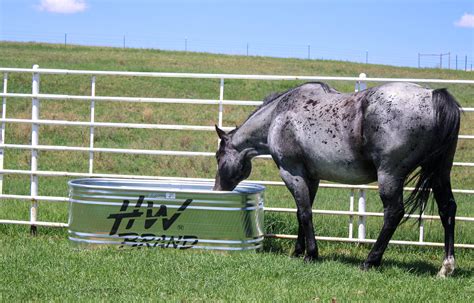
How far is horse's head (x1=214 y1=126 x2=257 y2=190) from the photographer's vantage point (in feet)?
26.6

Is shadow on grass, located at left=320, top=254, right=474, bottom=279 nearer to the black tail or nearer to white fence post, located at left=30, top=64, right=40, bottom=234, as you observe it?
the black tail

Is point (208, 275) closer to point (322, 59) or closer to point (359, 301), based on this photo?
point (359, 301)

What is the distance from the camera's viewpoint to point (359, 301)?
18.7 feet

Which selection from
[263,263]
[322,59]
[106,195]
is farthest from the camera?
[322,59]

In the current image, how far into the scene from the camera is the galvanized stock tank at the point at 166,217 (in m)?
7.63

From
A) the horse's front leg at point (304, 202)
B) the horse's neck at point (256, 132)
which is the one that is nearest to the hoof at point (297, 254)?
the horse's front leg at point (304, 202)

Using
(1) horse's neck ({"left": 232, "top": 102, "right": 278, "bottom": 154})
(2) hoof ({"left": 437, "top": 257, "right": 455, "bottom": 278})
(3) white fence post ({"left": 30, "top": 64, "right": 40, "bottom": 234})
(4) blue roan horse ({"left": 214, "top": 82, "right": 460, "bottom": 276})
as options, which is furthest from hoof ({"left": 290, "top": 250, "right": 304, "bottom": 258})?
(3) white fence post ({"left": 30, "top": 64, "right": 40, "bottom": 234})

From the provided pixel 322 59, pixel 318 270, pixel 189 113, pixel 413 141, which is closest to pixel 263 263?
pixel 318 270

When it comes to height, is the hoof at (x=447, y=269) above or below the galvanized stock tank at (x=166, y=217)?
below

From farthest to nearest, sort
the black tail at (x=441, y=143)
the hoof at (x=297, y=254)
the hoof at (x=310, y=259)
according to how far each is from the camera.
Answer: the hoof at (x=297, y=254), the hoof at (x=310, y=259), the black tail at (x=441, y=143)

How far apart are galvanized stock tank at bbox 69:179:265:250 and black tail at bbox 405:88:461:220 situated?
5.53 feet

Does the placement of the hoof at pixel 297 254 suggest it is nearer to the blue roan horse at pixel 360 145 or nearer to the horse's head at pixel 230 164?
the blue roan horse at pixel 360 145

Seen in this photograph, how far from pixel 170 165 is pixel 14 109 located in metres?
8.72

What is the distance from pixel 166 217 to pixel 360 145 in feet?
7.03
